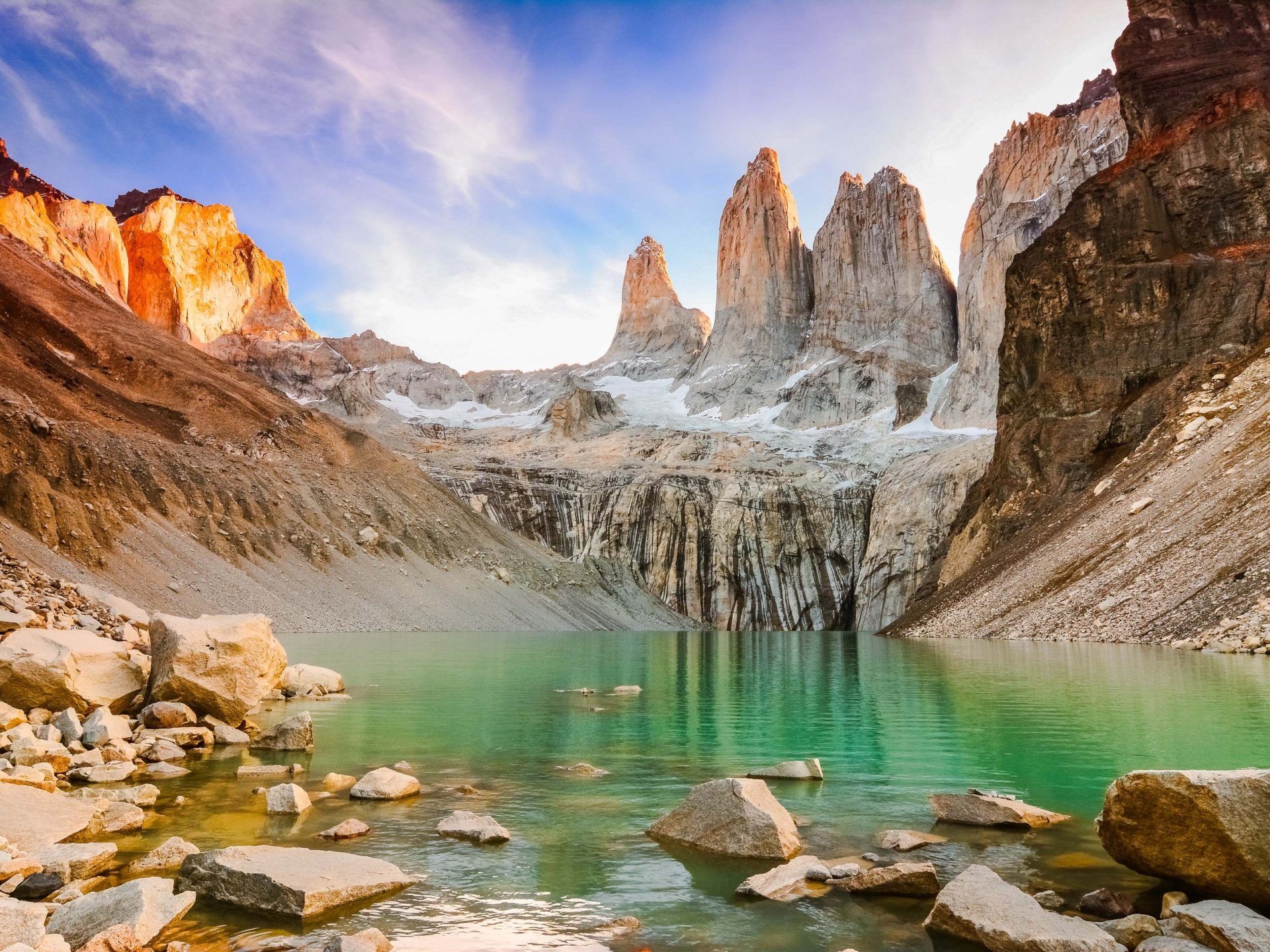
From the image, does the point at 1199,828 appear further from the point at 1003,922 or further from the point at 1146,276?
the point at 1146,276

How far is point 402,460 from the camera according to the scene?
8062 cm

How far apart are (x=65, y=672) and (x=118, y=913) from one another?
9.48m

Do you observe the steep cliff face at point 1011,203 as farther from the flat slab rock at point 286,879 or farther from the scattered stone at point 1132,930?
the flat slab rock at point 286,879

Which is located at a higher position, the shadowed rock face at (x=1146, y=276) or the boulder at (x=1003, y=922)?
the shadowed rock face at (x=1146, y=276)

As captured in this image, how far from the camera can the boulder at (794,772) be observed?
453 inches

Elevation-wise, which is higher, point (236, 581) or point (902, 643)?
point (236, 581)

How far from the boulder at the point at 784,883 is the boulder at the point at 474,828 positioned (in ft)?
8.68

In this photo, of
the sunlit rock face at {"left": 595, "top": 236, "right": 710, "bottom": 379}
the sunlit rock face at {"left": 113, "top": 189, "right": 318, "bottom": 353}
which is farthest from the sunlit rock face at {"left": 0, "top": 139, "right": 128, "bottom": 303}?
the sunlit rock face at {"left": 595, "top": 236, "right": 710, "bottom": 379}

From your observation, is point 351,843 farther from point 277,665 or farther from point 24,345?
point 24,345

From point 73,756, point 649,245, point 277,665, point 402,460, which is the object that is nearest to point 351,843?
point 73,756

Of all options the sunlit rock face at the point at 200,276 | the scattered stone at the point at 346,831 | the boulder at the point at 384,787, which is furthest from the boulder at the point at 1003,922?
the sunlit rock face at the point at 200,276

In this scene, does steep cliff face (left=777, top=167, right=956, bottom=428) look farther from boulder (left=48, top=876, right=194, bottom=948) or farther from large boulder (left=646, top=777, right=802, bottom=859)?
boulder (left=48, top=876, right=194, bottom=948)

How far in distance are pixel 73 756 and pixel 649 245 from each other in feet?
595

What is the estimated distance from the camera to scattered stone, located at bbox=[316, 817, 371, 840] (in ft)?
28.2
